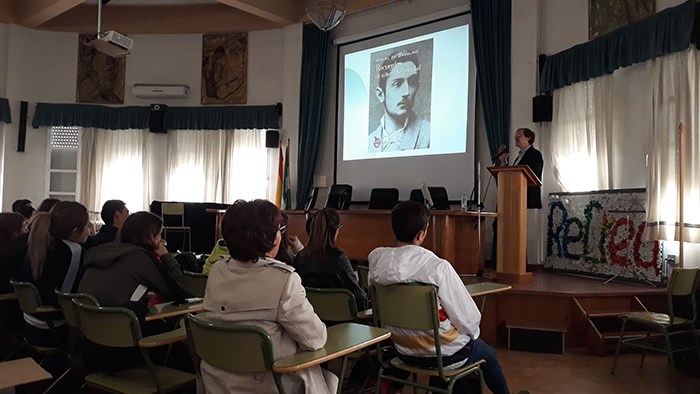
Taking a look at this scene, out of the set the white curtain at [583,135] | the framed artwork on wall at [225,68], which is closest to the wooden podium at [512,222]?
the white curtain at [583,135]

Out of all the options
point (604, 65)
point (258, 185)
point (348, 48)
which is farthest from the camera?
point (258, 185)

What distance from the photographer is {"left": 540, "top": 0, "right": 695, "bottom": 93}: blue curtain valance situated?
5039mm

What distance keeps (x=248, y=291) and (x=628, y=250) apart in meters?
5.06

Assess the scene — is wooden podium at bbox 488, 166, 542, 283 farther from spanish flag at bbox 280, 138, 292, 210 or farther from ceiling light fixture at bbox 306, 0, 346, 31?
spanish flag at bbox 280, 138, 292, 210

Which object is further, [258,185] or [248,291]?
[258,185]

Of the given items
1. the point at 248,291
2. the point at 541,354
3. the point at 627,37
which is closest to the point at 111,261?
the point at 248,291

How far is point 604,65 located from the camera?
6.01 m

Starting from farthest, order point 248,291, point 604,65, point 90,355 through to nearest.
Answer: point 604,65 → point 90,355 → point 248,291

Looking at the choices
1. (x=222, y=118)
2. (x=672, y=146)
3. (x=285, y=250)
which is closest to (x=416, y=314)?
(x=285, y=250)

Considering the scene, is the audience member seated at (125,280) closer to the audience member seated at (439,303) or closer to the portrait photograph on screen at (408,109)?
the audience member seated at (439,303)

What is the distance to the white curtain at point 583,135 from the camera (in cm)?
613

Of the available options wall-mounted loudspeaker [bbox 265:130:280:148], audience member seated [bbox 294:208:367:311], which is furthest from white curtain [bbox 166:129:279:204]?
audience member seated [bbox 294:208:367:311]

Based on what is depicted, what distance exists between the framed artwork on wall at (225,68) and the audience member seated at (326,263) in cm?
762

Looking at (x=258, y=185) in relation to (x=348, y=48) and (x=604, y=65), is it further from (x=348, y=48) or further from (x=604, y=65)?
(x=604, y=65)
